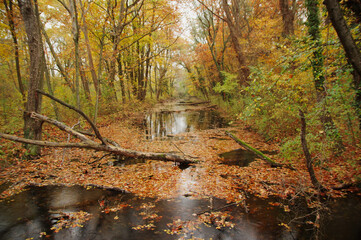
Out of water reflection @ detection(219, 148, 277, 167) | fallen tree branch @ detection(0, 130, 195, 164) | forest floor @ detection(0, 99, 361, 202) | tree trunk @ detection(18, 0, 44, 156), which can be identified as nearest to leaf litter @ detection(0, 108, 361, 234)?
forest floor @ detection(0, 99, 361, 202)

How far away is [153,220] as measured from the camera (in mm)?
4461

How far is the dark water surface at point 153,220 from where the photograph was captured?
157 inches

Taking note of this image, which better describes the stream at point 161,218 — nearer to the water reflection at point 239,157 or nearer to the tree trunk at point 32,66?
the water reflection at point 239,157

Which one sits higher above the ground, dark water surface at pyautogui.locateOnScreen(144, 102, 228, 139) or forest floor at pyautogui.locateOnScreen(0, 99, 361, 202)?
dark water surface at pyautogui.locateOnScreen(144, 102, 228, 139)

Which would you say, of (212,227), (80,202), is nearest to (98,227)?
(80,202)

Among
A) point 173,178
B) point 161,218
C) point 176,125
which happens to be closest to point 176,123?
point 176,125

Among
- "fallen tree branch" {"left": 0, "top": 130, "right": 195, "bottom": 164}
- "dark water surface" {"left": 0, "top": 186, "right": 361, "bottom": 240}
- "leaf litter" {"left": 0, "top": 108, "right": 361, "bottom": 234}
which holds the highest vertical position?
"fallen tree branch" {"left": 0, "top": 130, "right": 195, "bottom": 164}

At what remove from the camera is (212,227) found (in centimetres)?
420

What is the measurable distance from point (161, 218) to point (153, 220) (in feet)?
0.70

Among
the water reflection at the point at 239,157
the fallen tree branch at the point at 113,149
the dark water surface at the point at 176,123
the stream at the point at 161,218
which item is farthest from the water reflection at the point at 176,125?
the stream at the point at 161,218

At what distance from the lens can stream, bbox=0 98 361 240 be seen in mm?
3992

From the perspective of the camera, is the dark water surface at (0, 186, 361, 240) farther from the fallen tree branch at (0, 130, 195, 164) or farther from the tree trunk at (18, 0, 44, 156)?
the tree trunk at (18, 0, 44, 156)

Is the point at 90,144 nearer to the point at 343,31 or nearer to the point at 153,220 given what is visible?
the point at 153,220

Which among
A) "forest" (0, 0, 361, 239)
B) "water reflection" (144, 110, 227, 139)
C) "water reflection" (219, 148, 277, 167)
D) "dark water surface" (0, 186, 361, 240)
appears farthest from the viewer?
"water reflection" (144, 110, 227, 139)
